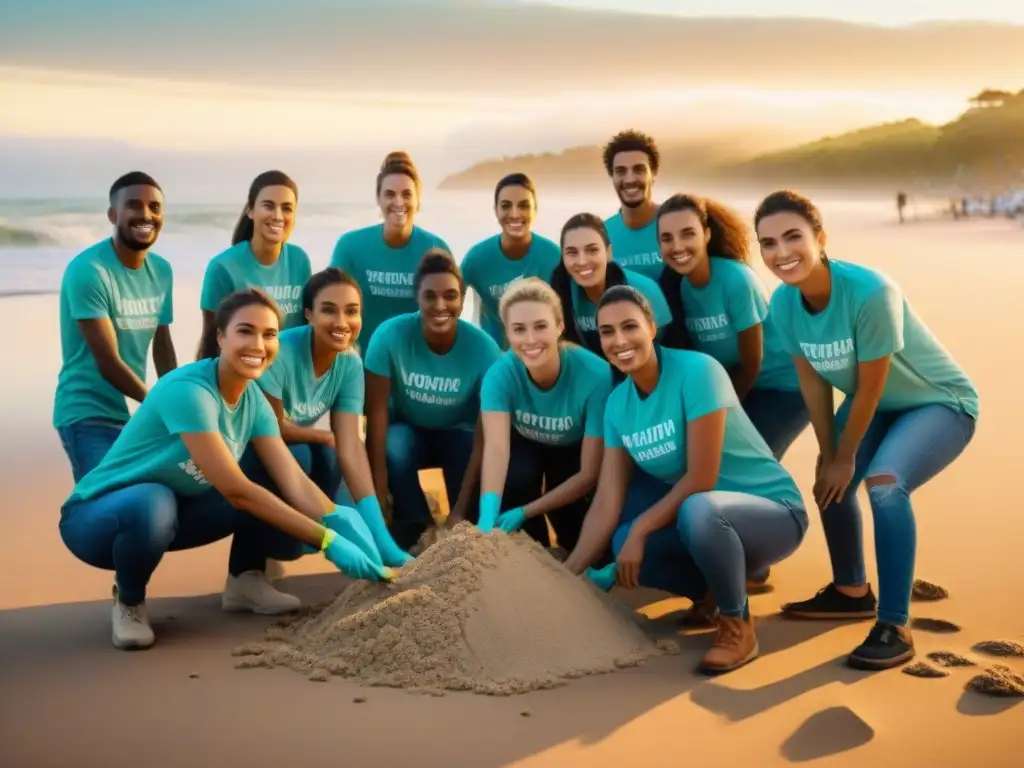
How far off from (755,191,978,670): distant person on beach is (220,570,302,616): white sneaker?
1.80m

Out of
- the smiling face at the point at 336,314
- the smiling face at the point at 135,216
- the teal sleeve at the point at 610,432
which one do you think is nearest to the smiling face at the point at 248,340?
the smiling face at the point at 336,314

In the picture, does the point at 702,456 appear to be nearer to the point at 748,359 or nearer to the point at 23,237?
the point at 748,359

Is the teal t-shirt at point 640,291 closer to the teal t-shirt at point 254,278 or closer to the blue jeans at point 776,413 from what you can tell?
the blue jeans at point 776,413

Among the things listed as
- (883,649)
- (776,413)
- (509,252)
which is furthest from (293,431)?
(883,649)

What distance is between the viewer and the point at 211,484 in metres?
3.93

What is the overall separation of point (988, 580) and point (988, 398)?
4.67m

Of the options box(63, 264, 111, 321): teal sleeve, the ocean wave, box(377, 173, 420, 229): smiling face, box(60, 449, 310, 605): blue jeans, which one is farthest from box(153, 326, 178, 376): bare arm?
the ocean wave

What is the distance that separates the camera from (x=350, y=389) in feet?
14.3

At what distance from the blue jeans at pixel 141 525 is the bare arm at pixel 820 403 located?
1.76 m

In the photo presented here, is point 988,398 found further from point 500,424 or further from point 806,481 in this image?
point 500,424

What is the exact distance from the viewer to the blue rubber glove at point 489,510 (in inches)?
161

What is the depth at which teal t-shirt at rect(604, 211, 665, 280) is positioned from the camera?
4898mm

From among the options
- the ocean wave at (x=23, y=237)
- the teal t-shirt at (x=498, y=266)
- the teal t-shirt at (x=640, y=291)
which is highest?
the ocean wave at (x=23, y=237)

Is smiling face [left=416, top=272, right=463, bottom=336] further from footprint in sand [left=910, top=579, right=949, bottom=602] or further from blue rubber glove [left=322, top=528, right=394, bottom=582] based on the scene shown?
footprint in sand [left=910, top=579, right=949, bottom=602]
